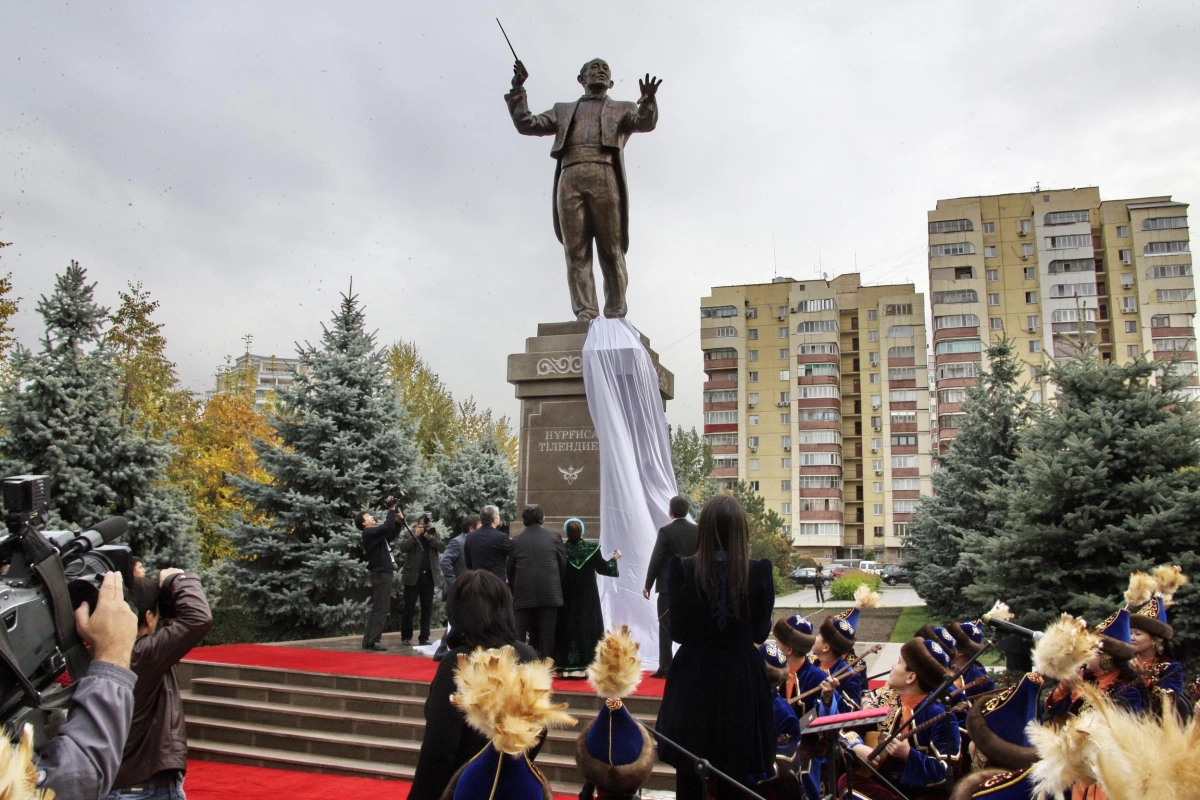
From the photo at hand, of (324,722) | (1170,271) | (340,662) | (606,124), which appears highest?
(1170,271)

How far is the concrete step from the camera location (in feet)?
21.9

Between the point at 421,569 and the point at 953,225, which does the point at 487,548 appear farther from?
the point at 953,225

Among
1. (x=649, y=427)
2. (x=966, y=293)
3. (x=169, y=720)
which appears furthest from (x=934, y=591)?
(x=966, y=293)

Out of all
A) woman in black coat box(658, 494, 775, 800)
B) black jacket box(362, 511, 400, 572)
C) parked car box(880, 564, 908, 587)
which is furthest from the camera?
parked car box(880, 564, 908, 587)

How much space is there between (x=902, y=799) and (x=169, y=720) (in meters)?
2.98

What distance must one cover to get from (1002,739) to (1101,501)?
735 centimetres

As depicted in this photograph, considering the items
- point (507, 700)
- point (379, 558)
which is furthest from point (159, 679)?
point (379, 558)

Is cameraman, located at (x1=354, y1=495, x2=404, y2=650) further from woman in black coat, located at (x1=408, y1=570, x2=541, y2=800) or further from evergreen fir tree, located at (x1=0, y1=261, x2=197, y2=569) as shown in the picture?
woman in black coat, located at (x1=408, y1=570, x2=541, y2=800)

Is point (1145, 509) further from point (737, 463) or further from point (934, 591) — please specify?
point (737, 463)

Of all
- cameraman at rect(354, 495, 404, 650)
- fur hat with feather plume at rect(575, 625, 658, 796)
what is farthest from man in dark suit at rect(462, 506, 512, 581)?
fur hat with feather plume at rect(575, 625, 658, 796)

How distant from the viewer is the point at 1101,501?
9.52 m

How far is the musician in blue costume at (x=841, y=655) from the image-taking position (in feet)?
15.1

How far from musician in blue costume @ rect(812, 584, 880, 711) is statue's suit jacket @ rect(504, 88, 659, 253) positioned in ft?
23.9

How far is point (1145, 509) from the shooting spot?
9422mm
